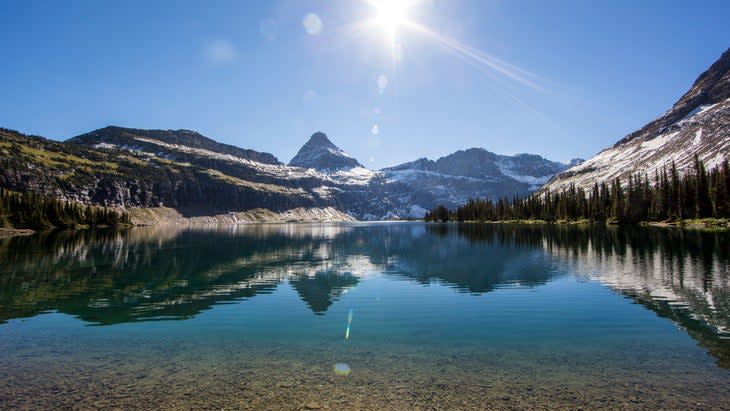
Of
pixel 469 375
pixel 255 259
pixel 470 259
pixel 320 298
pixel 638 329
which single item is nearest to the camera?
pixel 469 375

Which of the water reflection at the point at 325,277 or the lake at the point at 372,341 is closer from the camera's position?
the lake at the point at 372,341

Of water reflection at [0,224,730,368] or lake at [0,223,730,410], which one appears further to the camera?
water reflection at [0,224,730,368]

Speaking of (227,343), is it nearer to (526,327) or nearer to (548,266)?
(526,327)

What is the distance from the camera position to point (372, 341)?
24.5 m

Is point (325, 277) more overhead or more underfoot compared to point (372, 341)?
more overhead

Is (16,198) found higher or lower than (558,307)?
higher

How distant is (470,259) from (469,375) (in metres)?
52.0

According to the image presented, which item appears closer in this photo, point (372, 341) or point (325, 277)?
point (372, 341)

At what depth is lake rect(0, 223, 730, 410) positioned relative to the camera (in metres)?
16.5

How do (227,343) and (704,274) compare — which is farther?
(704,274)

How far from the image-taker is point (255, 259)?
73.4 metres

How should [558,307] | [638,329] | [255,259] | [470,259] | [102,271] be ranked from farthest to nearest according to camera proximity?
[255,259] < [470,259] < [102,271] < [558,307] < [638,329]

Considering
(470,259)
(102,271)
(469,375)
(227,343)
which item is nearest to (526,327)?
(469,375)

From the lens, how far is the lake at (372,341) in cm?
1648
